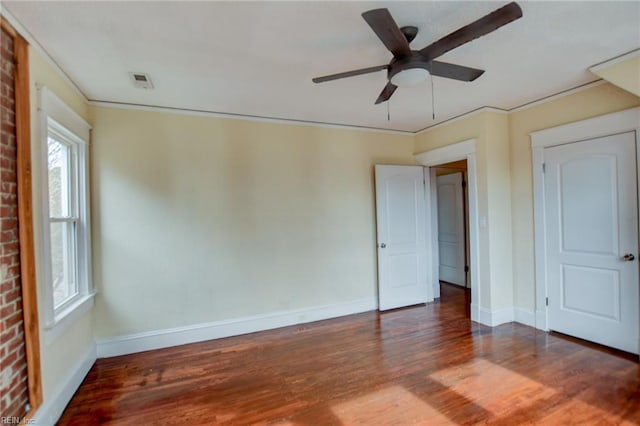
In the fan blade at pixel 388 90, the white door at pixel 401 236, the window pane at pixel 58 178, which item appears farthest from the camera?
the white door at pixel 401 236

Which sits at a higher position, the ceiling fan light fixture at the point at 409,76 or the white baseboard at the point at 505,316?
the ceiling fan light fixture at the point at 409,76

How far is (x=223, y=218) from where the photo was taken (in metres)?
3.53

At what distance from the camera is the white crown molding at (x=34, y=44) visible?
1772mm

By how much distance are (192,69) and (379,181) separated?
2.59 m

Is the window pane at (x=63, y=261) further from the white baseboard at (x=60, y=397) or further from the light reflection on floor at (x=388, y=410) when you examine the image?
the light reflection on floor at (x=388, y=410)

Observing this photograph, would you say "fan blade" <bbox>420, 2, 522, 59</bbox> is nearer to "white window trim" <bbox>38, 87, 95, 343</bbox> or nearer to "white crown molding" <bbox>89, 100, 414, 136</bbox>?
Result: "white crown molding" <bbox>89, 100, 414, 136</bbox>

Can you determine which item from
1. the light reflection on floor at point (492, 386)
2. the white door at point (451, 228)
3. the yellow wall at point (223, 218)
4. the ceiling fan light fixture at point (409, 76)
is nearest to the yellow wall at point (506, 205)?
the light reflection on floor at point (492, 386)

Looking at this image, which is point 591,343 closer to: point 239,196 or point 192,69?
point 239,196

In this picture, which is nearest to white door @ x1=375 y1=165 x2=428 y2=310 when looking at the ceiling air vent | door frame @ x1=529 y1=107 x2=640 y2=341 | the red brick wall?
door frame @ x1=529 y1=107 x2=640 y2=341

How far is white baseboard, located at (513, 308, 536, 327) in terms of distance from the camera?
3.54 metres

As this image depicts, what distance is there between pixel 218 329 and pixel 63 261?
5.13 feet

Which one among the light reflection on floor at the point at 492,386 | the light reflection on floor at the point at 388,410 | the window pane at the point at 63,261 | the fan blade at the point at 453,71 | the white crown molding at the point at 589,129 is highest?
the fan blade at the point at 453,71

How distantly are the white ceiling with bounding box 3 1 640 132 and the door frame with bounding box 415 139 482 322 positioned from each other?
2.39 ft

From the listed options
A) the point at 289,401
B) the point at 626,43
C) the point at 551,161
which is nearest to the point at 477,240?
the point at 551,161
